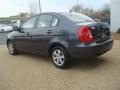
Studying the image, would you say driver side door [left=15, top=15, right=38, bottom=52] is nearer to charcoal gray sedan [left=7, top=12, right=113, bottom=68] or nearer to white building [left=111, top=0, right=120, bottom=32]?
charcoal gray sedan [left=7, top=12, right=113, bottom=68]

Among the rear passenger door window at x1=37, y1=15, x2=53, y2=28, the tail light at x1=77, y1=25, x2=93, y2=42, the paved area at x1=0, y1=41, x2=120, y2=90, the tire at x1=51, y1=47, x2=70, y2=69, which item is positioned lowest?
the paved area at x1=0, y1=41, x2=120, y2=90

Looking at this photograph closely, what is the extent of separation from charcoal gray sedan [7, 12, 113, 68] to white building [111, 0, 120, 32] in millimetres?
10515

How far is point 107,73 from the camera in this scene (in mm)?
4777

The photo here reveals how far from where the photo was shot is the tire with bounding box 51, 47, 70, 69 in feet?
16.8

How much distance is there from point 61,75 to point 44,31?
1458 millimetres

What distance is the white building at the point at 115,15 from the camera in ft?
50.4

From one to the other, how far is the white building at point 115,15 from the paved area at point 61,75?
965 cm

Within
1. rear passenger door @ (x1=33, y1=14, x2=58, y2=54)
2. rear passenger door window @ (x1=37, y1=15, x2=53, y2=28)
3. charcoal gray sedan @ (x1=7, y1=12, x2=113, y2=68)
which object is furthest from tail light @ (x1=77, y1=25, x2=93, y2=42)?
rear passenger door window @ (x1=37, y1=15, x2=53, y2=28)

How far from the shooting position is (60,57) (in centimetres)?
529

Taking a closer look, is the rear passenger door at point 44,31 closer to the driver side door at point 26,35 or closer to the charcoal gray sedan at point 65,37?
the charcoal gray sedan at point 65,37

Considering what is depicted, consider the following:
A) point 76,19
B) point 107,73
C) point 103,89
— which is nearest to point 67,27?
point 76,19

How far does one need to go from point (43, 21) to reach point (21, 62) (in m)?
1.54

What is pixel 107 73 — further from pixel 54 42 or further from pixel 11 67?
pixel 11 67

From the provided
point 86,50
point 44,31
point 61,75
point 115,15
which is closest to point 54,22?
point 44,31
